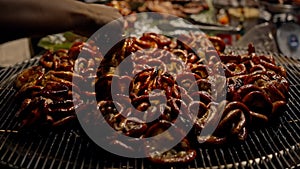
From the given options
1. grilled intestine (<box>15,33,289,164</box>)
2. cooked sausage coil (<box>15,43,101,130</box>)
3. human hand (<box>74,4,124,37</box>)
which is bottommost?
cooked sausage coil (<box>15,43,101,130</box>)

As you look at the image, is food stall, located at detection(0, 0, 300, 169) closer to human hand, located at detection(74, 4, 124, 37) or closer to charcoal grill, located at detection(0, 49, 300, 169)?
charcoal grill, located at detection(0, 49, 300, 169)

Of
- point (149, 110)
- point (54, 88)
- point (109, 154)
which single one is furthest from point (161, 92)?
point (54, 88)

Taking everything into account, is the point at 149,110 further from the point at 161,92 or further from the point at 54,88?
the point at 54,88

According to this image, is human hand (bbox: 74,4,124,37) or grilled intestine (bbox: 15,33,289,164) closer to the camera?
grilled intestine (bbox: 15,33,289,164)

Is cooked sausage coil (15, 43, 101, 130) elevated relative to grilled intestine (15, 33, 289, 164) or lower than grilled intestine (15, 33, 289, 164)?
lower

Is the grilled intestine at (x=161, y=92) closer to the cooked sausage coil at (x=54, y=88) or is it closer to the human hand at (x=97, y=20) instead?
the cooked sausage coil at (x=54, y=88)

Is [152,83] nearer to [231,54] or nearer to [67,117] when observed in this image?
[67,117]

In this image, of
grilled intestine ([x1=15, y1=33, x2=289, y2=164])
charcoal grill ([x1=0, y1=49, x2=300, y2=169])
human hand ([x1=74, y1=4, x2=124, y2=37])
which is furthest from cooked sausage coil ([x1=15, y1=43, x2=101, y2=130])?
human hand ([x1=74, y1=4, x2=124, y2=37])

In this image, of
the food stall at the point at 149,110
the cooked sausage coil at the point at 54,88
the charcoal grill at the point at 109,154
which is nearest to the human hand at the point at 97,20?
the food stall at the point at 149,110

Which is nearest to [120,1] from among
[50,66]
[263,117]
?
[50,66]
